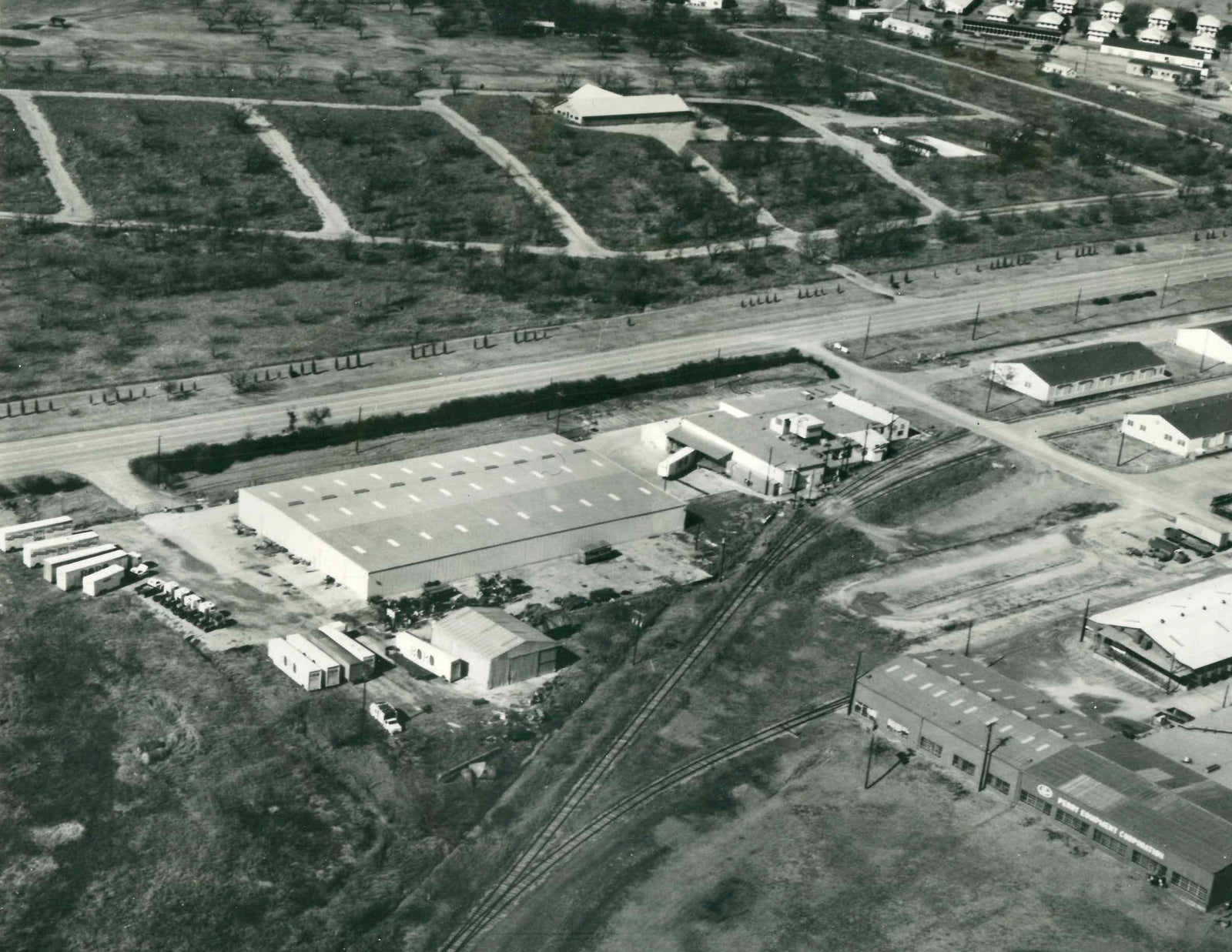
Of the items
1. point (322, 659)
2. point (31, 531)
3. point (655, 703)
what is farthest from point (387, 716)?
point (31, 531)

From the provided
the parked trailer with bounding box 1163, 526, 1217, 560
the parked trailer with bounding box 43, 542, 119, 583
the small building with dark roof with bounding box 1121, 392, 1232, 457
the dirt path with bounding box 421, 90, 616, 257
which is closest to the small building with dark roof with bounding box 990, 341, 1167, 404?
the small building with dark roof with bounding box 1121, 392, 1232, 457

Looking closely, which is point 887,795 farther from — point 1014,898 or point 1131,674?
→ point 1131,674

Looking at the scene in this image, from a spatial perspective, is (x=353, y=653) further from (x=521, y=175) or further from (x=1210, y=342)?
(x=521, y=175)

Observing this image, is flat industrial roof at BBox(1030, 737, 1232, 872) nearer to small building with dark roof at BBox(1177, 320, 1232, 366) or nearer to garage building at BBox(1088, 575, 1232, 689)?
garage building at BBox(1088, 575, 1232, 689)

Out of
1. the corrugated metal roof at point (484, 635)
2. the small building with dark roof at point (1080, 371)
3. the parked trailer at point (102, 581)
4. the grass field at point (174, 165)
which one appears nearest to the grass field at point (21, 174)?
the grass field at point (174, 165)

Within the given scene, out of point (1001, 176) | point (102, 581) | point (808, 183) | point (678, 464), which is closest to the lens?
point (102, 581)

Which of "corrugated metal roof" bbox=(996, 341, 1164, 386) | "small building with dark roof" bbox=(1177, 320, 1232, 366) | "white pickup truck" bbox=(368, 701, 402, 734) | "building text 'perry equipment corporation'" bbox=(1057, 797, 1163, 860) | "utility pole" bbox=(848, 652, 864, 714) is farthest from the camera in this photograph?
"small building with dark roof" bbox=(1177, 320, 1232, 366)
